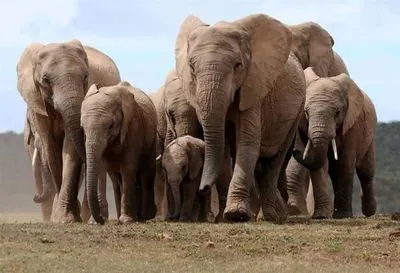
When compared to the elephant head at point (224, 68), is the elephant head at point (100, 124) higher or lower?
lower

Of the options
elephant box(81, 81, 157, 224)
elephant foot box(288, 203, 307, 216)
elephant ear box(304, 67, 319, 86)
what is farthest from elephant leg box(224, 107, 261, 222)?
elephant foot box(288, 203, 307, 216)

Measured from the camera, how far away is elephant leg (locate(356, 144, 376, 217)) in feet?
68.7

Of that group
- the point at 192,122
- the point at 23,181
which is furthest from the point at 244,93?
the point at 23,181

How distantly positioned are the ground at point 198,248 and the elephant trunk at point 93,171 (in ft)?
1.09

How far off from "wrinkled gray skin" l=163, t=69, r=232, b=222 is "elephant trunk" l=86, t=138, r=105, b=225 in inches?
68.5

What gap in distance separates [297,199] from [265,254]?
742 centimetres

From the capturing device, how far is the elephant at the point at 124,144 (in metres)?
15.1

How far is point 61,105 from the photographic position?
620 inches

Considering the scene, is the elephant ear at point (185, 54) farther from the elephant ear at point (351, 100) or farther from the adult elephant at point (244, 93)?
the elephant ear at point (351, 100)

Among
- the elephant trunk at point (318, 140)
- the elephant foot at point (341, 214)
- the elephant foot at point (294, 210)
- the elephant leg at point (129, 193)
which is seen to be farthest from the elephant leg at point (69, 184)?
the elephant foot at point (294, 210)

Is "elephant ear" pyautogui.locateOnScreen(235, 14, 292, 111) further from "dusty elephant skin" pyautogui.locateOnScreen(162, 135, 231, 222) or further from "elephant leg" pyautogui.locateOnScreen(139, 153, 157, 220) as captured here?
"elephant leg" pyautogui.locateOnScreen(139, 153, 157, 220)

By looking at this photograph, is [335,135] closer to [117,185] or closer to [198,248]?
[117,185]

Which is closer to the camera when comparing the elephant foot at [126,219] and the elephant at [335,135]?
the elephant foot at [126,219]

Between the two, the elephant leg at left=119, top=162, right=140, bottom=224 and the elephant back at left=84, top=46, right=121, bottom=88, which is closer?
the elephant leg at left=119, top=162, right=140, bottom=224
